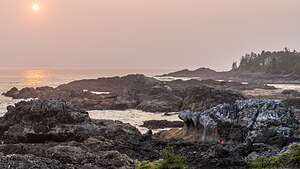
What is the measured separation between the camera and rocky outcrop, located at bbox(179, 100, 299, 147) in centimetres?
Answer: 3572

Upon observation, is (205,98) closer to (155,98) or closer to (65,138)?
(155,98)

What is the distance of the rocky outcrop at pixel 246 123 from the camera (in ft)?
117

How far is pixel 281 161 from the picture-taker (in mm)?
26734

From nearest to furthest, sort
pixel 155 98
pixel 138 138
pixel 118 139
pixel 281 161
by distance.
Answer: pixel 281 161
pixel 118 139
pixel 138 138
pixel 155 98

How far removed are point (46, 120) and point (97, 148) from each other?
27.4 ft

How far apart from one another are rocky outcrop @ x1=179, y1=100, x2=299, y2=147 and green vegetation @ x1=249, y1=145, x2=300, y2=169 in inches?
280

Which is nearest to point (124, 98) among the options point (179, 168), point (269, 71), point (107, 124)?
point (107, 124)

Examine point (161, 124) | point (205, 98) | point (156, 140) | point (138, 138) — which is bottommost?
point (161, 124)

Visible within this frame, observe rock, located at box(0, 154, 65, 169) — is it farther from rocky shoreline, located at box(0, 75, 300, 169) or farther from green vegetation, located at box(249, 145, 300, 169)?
green vegetation, located at box(249, 145, 300, 169)

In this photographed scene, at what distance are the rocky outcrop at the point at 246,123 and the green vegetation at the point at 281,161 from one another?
712cm

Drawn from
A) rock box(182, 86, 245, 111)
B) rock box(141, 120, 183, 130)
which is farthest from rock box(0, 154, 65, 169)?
rock box(182, 86, 245, 111)

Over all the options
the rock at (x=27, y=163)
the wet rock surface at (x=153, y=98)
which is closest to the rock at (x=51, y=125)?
the rock at (x=27, y=163)

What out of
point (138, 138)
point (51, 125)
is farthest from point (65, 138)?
point (138, 138)

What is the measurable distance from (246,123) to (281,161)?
36.3 feet
